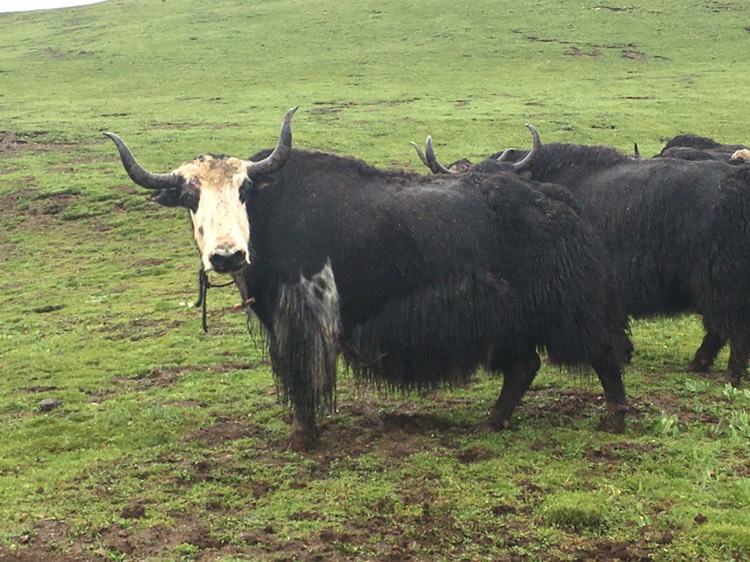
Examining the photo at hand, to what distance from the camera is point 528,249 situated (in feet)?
20.7

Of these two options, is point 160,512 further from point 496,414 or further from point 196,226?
point 496,414

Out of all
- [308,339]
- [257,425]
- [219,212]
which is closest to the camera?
[219,212]

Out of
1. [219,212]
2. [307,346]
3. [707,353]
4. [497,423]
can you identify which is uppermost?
[219,212]

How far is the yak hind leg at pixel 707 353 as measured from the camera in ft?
25.6

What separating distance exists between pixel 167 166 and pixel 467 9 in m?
26.7

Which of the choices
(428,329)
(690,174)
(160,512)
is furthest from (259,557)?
(690,174)

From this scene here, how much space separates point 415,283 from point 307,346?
2.84 ft

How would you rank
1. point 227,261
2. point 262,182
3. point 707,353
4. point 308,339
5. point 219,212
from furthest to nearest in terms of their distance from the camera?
point 707,353, point 262,182, point 308,339, point 219,212, point 227,261

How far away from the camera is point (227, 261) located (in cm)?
554

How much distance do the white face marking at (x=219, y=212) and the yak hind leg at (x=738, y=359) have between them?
4089 mm

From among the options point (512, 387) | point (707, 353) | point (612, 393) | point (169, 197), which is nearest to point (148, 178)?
point (169, 197)

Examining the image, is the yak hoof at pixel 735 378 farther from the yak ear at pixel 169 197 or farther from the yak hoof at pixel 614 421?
the yak ear at pixel 169 197

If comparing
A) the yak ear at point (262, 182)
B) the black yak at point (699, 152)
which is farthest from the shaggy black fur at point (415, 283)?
the black yak at point (699, 152)

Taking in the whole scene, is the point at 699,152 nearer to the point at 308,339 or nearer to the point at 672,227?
the point at 672,227
